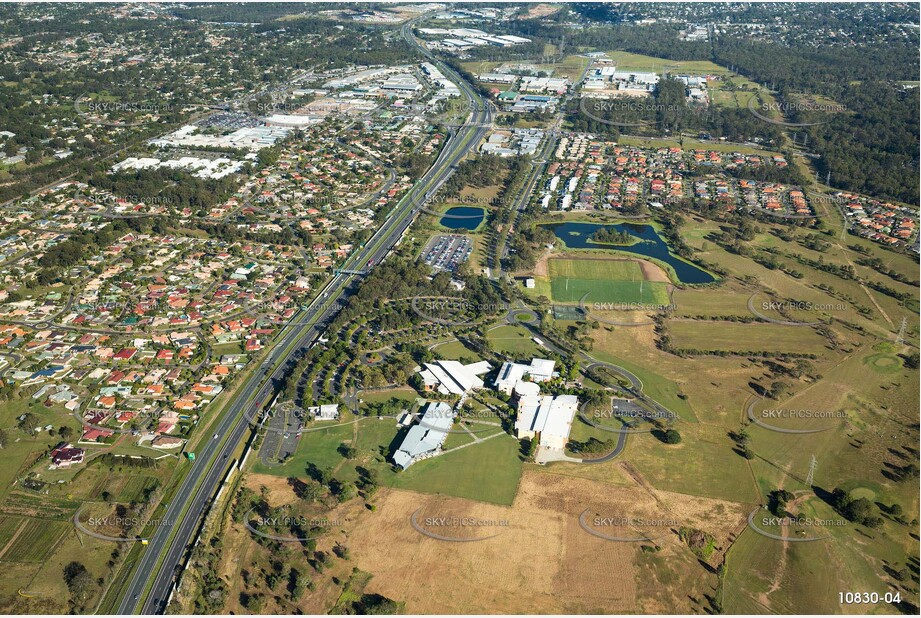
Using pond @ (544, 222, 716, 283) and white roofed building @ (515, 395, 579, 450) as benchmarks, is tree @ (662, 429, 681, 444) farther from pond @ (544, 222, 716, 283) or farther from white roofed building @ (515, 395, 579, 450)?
pond @ (544, 222, 716, 283)

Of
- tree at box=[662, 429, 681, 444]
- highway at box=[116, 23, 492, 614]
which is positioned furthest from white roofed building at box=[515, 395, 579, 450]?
highway at box=[116, 23, 492, 614]

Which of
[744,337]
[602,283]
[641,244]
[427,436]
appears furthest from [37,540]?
[641,244]

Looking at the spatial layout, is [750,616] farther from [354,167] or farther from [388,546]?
[354,167]

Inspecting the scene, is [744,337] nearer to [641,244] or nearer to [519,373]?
[519,373]

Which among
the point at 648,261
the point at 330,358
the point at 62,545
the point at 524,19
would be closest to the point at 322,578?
the point at 62,545

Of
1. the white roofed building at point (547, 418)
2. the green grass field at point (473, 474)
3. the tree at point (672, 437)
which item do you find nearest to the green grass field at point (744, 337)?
the tree at point (672, 437)

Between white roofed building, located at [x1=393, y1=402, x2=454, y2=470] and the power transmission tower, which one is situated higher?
the power transmission tower
